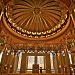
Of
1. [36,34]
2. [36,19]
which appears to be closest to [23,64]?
[36,34]

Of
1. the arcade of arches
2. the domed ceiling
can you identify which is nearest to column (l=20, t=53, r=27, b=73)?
the arcade of arches

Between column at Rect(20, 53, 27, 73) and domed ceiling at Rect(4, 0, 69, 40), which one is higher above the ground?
domed ceiling at Rect(4, 0, 69, 40)

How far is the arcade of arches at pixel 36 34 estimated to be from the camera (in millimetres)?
15852

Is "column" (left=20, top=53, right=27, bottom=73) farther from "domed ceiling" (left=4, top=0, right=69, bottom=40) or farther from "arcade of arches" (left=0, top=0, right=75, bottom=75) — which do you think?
"domed ceiling" (left=4, top=0, right=69, bottom=40)

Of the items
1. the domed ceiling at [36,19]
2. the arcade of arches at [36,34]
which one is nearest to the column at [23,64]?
the arcade of arches at [36,34]

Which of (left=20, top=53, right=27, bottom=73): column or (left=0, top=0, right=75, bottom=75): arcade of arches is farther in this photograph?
(left=0, top=0, right=75, bottom=75): arcade of arches

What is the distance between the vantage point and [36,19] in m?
20.3

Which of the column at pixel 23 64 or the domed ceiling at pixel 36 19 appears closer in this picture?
the column at pixel 23 64

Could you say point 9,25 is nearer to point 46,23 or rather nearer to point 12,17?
point 12,17

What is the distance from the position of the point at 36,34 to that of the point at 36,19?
2220 millimetres

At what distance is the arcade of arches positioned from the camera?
1585cm

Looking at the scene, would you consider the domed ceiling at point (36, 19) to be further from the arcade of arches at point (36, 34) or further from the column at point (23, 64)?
the column at point (23, 64)

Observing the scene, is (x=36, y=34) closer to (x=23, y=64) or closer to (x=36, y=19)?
(x=36, y=19)

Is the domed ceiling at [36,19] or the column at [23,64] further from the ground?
the domed ceiling at [36,19]
